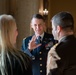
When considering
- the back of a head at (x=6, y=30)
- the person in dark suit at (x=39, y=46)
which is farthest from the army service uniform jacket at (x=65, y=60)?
the person in dark suit at (x=39, y=46)

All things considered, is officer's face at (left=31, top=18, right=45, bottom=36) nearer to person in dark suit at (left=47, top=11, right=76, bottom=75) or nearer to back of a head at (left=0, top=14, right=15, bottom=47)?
person in dark suit at (left=47, top=11, right=76, bottom=75)

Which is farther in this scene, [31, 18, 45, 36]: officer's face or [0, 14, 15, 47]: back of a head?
[31, 18, 45, 36]: officer's face

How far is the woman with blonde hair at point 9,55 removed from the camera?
4.97 feet

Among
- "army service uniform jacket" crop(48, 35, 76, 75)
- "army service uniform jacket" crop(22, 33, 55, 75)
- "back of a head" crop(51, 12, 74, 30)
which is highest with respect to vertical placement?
"back of a head" crop(51, 12, 74, 30)

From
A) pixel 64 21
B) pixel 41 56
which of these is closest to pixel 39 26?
pixel 41 56

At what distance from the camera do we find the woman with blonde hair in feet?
4.97

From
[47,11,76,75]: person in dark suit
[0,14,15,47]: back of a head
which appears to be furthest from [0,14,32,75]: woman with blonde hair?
[47,11,76,75]: person in dark suit

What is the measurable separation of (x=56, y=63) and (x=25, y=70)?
0.21m

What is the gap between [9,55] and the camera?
152 cm

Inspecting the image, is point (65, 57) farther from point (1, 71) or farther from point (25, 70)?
point (1, 71)

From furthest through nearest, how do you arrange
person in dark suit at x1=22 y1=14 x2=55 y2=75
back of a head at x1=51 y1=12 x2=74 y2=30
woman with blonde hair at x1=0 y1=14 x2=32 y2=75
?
person in dark suit at x1=22 y1=14 x2=55 y2=75 < back of a head at x1=51 y1=12 x2=74 y2=30 < woman with blonde hair at x1=0 y1=14 x2=32 y2=75

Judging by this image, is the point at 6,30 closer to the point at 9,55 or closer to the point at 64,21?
the point at 9,55

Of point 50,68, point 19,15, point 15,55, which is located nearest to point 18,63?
point 15,55

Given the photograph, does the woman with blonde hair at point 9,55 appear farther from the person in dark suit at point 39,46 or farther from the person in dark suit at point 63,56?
the person in dark suit at point 39,46
